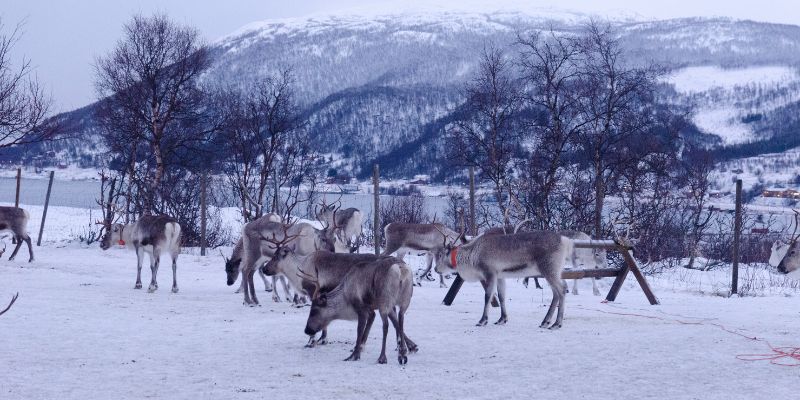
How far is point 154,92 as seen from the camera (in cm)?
2853

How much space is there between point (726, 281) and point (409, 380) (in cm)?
1419

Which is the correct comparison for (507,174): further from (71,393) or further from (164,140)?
(71,393)

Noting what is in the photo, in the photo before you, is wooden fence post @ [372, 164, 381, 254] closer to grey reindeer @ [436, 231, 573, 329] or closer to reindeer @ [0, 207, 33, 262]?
grey reindeer @ [436, 231, 573, 329]

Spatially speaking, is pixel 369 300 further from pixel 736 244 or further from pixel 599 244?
pixel 736 244

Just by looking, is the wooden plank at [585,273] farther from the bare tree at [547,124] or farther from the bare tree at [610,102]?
the bare tree at [610,102]

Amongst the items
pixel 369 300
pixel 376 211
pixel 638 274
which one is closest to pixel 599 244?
pixel 638 274

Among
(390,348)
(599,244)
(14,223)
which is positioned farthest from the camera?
(14,223)

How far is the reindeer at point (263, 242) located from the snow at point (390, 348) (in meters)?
0.45

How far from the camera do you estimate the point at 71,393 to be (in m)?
6.83

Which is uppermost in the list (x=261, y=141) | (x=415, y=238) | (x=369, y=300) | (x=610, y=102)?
(x=610, y=102)

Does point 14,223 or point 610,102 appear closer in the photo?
point 14,223

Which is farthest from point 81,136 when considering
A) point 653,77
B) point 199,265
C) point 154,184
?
point 653,77

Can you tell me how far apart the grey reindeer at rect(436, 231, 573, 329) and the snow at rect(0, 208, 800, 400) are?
405mm

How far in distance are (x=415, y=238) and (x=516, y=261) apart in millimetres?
6719
